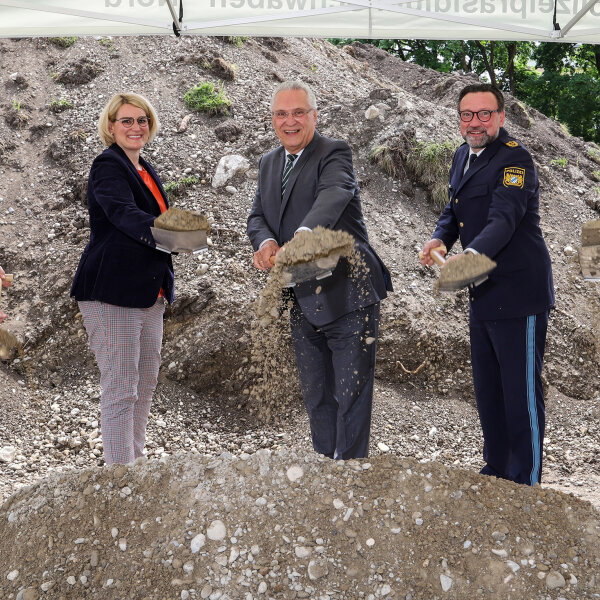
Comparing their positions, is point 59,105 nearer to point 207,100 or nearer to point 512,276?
point 207,100

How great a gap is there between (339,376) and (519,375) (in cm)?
70

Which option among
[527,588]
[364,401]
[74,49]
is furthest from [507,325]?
[74,49]

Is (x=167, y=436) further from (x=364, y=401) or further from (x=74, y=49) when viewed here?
(x=74, y=49)

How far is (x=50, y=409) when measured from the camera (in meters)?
4.49

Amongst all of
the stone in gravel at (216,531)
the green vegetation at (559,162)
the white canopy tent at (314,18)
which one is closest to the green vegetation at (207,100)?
the white canopy tent at (314,18)

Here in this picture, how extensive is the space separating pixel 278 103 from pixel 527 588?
6.26 feet

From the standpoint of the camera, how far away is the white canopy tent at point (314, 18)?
3637mm

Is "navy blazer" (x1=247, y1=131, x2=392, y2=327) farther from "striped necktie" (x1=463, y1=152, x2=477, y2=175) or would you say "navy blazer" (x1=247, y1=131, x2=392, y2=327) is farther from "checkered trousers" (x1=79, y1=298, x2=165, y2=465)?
"checkered trousers" (x1=79, y1=298, x2=165, y2=465)

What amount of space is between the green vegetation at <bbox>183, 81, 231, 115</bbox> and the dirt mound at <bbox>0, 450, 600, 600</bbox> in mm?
4748

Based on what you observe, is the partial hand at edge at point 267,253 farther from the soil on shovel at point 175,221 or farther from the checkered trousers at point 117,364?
the checkered trousers at point 117,364

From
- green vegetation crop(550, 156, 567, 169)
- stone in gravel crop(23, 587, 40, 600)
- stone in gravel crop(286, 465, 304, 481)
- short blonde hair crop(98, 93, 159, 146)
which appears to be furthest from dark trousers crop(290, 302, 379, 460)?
green vegetation crop(550, 156, 567, 169)

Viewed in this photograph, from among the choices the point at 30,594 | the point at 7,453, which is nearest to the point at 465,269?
the point at 30,594

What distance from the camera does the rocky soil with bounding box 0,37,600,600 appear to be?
224 centimetres

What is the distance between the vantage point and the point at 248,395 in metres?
4.62
